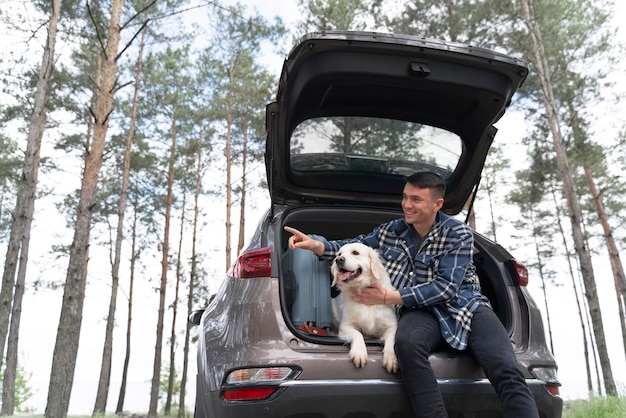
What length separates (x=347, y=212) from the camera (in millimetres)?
3346

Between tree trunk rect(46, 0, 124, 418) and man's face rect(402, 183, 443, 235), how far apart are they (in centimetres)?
567

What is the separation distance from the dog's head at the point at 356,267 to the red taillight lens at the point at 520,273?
85cm

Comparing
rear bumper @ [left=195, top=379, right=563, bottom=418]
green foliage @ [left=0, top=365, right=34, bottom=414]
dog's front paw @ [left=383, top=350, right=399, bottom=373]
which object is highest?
dog's front paw @ [left=383, top=350, right=399, bottom=373]

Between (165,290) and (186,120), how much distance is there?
676 cm

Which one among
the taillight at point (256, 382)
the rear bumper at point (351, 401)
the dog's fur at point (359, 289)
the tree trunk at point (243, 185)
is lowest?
the rear bumper at point (351, 401)

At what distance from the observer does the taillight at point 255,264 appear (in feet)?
7.90

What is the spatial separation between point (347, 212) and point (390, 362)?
4.24ft

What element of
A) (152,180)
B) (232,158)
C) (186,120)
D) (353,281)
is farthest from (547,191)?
(353,281)

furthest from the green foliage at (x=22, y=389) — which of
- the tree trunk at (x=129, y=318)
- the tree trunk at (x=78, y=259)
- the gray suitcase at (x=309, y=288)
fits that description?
the gray suitcase at (x=309, y=288)

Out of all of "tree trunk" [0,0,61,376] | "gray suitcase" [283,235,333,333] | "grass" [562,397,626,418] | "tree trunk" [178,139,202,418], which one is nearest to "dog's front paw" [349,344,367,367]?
"gray suitcase" [283,235,333,333]

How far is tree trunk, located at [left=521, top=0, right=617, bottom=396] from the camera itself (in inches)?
415

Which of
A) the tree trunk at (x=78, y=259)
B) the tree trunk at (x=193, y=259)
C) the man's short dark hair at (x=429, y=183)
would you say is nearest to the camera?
the man's short dark hair at (x=429, y=183)

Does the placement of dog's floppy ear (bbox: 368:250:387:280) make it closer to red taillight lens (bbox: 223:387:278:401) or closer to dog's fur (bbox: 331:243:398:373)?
dog's fur (bbox: 331:243:398:373)

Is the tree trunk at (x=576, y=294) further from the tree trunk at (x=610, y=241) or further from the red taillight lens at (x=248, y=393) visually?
the red taillight lens at (x=248, y=393)
